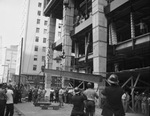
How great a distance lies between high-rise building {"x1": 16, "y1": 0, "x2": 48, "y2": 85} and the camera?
56.3 metres

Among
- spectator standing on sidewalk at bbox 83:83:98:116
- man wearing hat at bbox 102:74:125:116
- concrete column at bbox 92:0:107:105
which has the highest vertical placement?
concrete column at bbox 92:0:107:105

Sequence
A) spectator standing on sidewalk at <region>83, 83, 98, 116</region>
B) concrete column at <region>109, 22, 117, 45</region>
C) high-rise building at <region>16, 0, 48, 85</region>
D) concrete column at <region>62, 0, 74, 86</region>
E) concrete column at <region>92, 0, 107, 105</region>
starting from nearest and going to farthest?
spectator standing on sidewalk at <region>83, 83, 98, 116</region> → concrete column at <region>92, 0, 107, 105</region> → concrete column at <region>109, 22, 117, 45</region> → concrete column at <region>62, 0, 74, 86</region> → high-rise building at <region>16, 0, 48, 85</region>

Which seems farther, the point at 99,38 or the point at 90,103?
the point at 99,38

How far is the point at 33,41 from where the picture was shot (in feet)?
191

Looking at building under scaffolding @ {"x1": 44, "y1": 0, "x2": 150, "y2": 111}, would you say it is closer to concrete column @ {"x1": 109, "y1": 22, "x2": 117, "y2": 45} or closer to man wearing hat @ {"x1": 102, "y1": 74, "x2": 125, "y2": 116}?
concrete column @ {"x1": 109, "y1": 22, "x2": 117, "y2": 45}

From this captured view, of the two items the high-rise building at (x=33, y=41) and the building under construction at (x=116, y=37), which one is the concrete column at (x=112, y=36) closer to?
the building under construction at (x=116, y=37)

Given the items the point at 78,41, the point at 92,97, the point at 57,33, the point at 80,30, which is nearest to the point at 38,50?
the point at 57,33

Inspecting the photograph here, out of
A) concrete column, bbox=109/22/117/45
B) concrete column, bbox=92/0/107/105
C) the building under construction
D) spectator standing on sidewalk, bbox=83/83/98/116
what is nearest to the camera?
spectator standing on sidewalk, bbox=83/83/98/116

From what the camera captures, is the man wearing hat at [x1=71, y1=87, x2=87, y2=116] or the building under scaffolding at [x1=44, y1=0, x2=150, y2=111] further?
the building under scaffolding at [x1=44, y1=0, x2=150, y2=111]

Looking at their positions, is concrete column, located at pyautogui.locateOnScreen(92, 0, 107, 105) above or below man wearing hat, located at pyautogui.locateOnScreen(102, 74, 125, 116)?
above

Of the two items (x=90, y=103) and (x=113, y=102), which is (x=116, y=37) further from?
(x=113, y=102)

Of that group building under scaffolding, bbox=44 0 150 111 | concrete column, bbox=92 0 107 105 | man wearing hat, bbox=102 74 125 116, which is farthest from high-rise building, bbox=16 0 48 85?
man wearing hat, bbox=102 74 125 116

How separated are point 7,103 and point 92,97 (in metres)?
4.58

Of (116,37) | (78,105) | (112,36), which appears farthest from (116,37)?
(78,105)
